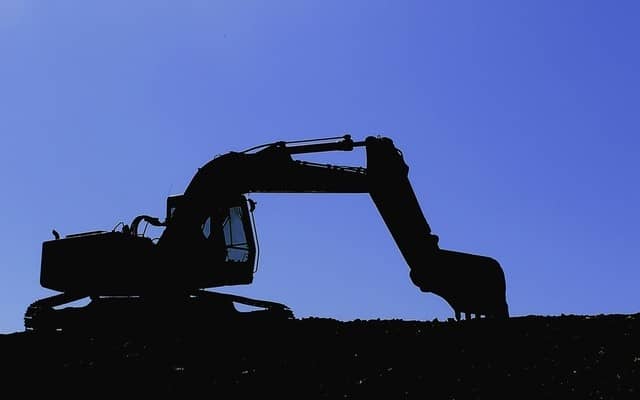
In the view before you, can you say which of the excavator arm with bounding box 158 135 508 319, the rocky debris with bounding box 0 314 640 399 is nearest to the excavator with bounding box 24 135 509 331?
the excavator arm with bounding box 158 135 508 319

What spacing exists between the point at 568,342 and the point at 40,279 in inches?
418

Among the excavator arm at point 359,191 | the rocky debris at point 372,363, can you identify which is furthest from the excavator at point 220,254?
the rocky debris at point 372,363

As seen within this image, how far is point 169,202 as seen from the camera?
656 inches

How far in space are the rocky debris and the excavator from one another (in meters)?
2.14

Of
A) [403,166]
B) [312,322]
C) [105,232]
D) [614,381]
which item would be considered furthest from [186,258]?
[614,381]

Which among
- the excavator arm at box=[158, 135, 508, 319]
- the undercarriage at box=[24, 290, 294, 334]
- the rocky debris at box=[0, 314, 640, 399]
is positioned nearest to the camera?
the rocky debris at box=[0, 314, 640, 399]

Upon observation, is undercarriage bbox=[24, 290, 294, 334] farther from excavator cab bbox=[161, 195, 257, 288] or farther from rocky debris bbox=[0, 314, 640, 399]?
rocky debris bbox=[0, 314, 640, 399]

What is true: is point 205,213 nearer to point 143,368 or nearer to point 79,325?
point 79,325

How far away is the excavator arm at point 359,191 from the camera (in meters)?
13.5

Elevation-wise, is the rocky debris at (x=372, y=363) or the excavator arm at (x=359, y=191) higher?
the excavator arm at (x=359, y=191)

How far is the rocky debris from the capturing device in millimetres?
8641

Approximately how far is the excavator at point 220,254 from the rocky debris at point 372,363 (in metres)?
2.14

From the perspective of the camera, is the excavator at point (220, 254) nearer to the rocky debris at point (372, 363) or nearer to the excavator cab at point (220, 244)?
the excavator cab at point (220, 244)

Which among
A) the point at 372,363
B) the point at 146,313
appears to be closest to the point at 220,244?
the point at 146,313
